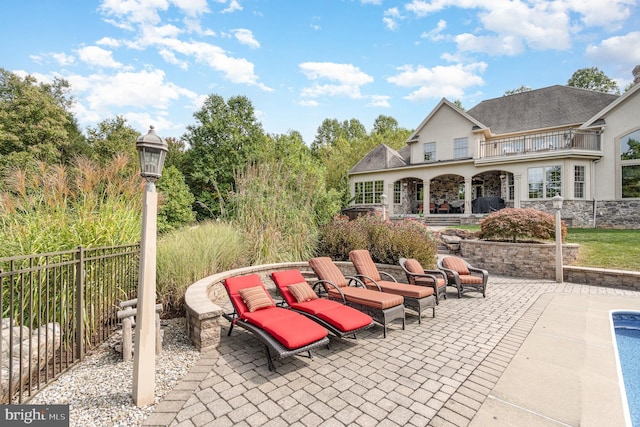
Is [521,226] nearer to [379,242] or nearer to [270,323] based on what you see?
[379,242]

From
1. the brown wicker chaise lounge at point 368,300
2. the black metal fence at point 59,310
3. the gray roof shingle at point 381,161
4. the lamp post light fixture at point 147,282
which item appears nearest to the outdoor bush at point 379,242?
the brown wicker chaise lounge at point 368,300

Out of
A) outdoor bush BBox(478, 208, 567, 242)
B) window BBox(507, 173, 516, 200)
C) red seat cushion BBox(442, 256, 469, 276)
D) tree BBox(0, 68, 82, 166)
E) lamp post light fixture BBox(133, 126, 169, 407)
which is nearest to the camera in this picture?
lamp post light fixture BBox(133, 126, 169, 407)

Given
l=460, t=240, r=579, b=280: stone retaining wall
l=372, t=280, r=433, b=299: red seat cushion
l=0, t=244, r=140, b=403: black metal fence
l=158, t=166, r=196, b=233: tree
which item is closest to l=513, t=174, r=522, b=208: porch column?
l=460, t=240, r=579, b=280: stone retaining wall

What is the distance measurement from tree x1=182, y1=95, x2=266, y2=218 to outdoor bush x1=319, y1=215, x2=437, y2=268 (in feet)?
32.5

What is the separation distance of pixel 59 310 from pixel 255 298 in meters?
2.17

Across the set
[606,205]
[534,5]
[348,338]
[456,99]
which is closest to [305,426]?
[348,338]

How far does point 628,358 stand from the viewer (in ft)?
12.7

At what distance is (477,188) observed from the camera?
63.4ft

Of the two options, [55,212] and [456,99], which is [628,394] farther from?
[456,99]

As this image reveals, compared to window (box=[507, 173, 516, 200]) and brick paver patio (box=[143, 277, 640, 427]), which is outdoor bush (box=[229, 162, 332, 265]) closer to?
brick paver patio (box=[143, 277, 640, 427])

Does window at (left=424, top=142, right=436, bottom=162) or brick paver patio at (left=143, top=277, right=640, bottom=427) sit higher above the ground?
window at (left=424, top=142, right=436, bottom=162)

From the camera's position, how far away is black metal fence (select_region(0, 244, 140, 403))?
111 inches

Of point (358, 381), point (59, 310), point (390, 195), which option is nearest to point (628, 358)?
point (358, 381)

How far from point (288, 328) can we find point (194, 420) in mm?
1172
